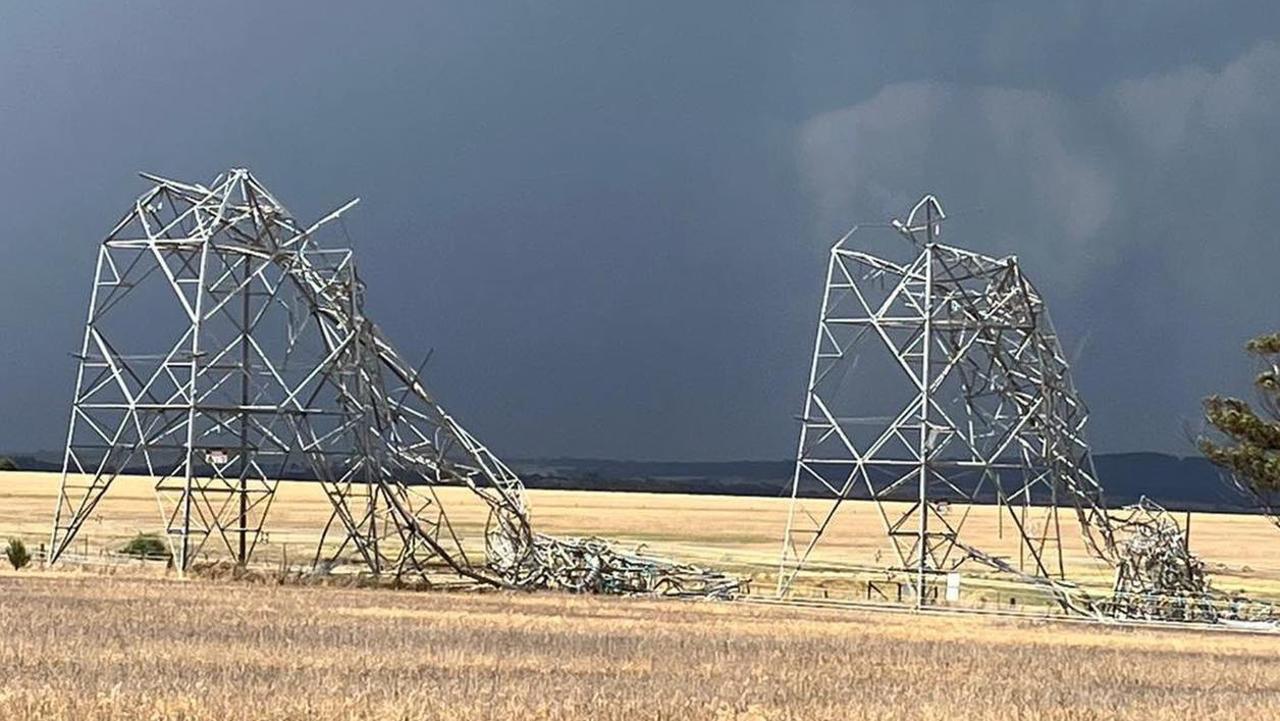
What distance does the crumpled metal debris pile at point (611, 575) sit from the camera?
59469 mm

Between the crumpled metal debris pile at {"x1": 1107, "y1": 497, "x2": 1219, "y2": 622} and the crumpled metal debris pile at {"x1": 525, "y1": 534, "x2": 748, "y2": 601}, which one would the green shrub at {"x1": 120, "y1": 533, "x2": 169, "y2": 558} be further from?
the crumpled metal debris pile at {"x1": 1107, "y1": 497, "x2": 1219, "y2": 622}

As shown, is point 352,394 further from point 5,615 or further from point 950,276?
point 5,615

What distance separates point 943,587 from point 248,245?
21462 millimetres

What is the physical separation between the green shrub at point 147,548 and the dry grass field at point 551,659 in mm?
7466

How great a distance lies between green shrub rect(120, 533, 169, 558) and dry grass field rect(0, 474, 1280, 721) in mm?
7466

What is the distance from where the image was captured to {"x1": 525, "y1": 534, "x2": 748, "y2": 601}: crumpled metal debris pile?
5947cm

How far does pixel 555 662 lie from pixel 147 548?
36.8 metres

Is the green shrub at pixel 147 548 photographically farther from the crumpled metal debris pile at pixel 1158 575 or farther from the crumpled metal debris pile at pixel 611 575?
the crumpled metal debris pile at pixel 1158 575

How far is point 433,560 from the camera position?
62.7 meters

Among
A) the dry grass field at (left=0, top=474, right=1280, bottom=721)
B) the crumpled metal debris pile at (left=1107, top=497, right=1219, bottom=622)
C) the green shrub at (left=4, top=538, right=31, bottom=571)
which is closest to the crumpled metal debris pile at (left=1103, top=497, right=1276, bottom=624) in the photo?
the crumpled metal debris pile at (left=1107, top=497, right=1219, bottom=622)

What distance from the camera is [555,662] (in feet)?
103

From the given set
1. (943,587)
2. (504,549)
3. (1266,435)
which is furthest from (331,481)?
(1266,435)

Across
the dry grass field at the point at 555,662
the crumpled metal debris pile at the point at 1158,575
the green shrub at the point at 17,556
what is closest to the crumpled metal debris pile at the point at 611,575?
the dry grass field at the point at 555,662

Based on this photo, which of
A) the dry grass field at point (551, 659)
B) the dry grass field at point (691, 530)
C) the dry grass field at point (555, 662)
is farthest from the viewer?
the dry grass field at point (691, 530)
